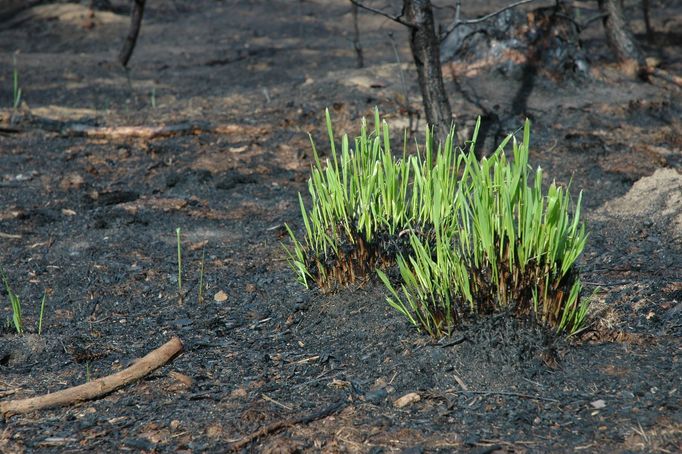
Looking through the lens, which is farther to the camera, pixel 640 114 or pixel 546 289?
pixel 640 114

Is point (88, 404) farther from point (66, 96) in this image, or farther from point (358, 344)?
point (66, 96)

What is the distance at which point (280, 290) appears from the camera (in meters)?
3.46

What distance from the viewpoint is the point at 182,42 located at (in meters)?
9.80

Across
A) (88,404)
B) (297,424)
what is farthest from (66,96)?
(297,424)

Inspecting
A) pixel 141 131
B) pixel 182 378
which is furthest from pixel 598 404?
pixel 141 131

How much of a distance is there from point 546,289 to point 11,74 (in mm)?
7003

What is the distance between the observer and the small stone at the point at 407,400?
7.99ft

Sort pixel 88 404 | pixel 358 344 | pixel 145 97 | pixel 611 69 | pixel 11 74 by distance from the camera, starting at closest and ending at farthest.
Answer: pixel 88 404, pixel 358 344, pixel 611 69, pixel 145 97, pixel 11 74

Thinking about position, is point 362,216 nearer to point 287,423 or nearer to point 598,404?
point 287,423

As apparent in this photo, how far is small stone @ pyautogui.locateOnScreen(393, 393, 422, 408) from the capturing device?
2436 mm

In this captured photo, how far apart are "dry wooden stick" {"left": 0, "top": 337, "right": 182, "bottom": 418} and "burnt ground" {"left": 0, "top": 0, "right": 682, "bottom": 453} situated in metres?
0.03

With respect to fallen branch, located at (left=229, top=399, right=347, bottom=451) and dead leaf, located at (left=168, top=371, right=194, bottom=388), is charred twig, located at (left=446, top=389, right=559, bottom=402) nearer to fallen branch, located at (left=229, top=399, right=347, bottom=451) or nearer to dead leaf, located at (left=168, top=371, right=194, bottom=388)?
fallen branch, located at (left=229, top=399, right=347, bottom=451)

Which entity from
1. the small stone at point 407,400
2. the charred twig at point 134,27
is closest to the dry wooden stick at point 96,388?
the small stone at point 407,400

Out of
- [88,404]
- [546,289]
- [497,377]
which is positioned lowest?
[88,404]
